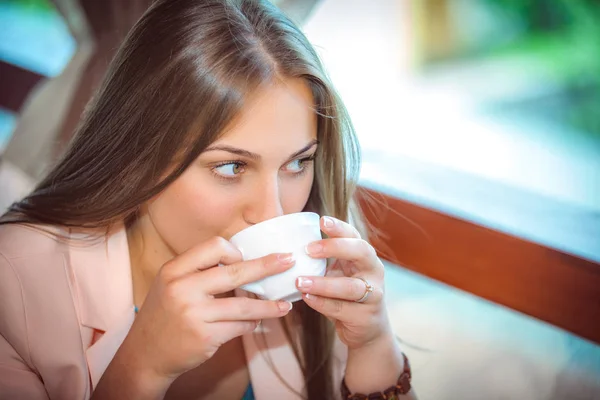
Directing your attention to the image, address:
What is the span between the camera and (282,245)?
81 cm

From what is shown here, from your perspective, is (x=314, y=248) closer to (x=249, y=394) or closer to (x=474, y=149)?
(x=249, y=394)

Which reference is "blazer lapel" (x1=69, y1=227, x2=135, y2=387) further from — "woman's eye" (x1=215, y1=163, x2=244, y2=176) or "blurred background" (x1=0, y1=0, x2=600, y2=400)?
"blurred background" (x1=0, y1=0, x2=600, y2=400)

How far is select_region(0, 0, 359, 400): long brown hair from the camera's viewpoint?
3.08 ft

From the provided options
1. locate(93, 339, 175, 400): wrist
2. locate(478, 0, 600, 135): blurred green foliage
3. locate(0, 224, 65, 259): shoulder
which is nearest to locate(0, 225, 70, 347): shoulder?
locate(0, 224, 65, 259): shoulder

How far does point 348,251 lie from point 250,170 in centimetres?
22

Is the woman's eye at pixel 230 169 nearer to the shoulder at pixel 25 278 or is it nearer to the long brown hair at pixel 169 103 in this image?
the long brown hair at pixel 169 103

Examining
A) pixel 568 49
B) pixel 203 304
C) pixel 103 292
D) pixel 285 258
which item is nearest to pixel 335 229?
pixel 285 258

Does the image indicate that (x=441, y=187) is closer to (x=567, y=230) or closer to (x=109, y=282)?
(x=567, y=230)

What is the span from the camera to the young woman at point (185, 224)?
853mm

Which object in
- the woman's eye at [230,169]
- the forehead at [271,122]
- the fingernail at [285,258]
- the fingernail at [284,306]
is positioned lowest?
the fingernail at [284,306]

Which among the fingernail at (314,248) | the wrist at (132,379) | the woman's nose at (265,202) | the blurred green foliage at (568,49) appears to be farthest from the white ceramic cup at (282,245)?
the blurred green foliage at (568,49)

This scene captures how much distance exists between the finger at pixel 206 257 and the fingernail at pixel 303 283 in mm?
90

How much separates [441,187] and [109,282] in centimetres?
92

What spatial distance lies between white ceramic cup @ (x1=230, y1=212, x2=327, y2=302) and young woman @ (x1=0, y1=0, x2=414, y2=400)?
2 cm
